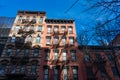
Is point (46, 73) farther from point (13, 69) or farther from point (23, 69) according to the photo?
point (13, 69)

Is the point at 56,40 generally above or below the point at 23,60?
above

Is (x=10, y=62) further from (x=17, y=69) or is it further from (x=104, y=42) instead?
(x=104, y=42)

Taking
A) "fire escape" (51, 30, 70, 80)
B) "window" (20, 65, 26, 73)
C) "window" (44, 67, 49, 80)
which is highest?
"fire escape" (51, 30, 70, 80)

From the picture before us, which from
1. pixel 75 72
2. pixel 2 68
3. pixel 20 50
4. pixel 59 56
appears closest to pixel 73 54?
pixel 59 56

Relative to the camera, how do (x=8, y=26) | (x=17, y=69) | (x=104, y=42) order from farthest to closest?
(x=8, y=26) → (x=17, y=69) → (x=104, y=42)

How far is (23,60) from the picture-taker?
75.3 ft

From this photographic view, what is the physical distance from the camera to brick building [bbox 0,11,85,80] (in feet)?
72.5

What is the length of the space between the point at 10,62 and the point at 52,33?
9.51 metres

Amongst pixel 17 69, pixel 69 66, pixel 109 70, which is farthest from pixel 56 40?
pixel 109 70

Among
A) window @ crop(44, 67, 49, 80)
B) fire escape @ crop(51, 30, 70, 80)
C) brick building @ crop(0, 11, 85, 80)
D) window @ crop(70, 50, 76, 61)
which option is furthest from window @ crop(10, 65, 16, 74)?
window @ crop(70, 50, 76, 61)

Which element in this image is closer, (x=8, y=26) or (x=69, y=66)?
(x=69, y=66)

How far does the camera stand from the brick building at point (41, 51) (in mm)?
22109

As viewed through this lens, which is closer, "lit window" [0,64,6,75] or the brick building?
"lit window" [0,64,6,75]

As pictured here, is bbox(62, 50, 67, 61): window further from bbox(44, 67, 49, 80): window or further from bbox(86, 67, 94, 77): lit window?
bbox(86, 67, 94, 77): lit window
